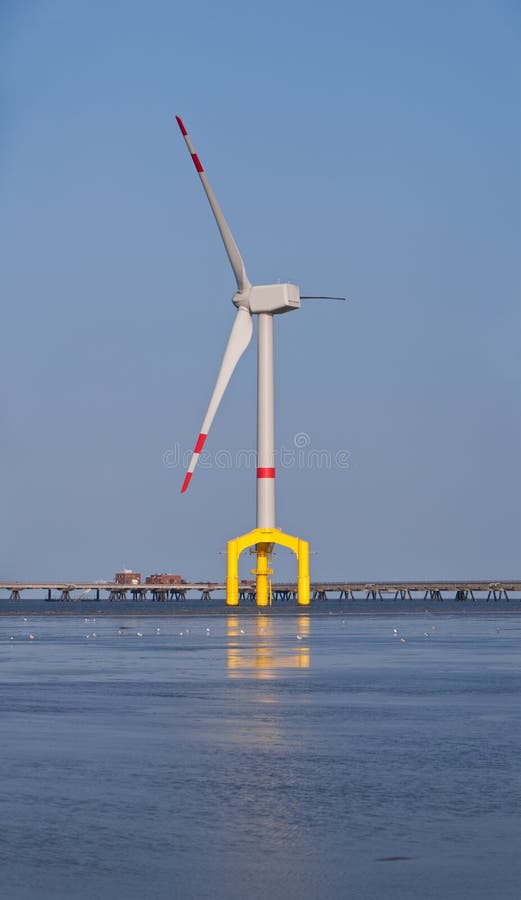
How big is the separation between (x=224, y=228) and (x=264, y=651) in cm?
7702

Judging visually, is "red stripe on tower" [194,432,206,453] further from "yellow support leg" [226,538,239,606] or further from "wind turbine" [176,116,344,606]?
"yellow support leg" [226,538,239,606]

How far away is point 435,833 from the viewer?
54.3 ft

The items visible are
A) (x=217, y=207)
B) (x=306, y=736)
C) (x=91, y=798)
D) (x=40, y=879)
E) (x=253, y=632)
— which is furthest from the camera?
(x=217, y=207)

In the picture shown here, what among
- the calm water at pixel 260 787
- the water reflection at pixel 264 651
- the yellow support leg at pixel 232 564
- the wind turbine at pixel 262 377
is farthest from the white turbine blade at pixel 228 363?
the calm water at pixel 260 787

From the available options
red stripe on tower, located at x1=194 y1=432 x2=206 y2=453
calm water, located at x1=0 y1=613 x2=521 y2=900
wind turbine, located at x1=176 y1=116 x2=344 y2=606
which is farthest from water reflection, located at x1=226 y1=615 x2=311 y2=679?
wind turbine, located at x1=176 y1=116 x2=344 y2=606

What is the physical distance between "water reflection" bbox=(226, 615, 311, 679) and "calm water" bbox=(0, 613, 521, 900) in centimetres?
397

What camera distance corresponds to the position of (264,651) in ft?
194

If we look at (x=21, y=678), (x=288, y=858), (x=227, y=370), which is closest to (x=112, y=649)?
(x=21, y=678)

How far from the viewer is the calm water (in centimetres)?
1435

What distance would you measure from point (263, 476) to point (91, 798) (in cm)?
11382

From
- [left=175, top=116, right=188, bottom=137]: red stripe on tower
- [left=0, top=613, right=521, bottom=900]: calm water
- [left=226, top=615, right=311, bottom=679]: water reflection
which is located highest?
[left=175, top=116, right=188, bottom=137]: red stripe on tower

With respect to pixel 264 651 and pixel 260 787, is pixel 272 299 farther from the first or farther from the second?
pixel 260 787

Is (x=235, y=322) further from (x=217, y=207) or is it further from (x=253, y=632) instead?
(x=253, y=632)

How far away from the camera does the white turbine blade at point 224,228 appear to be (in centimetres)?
12600
